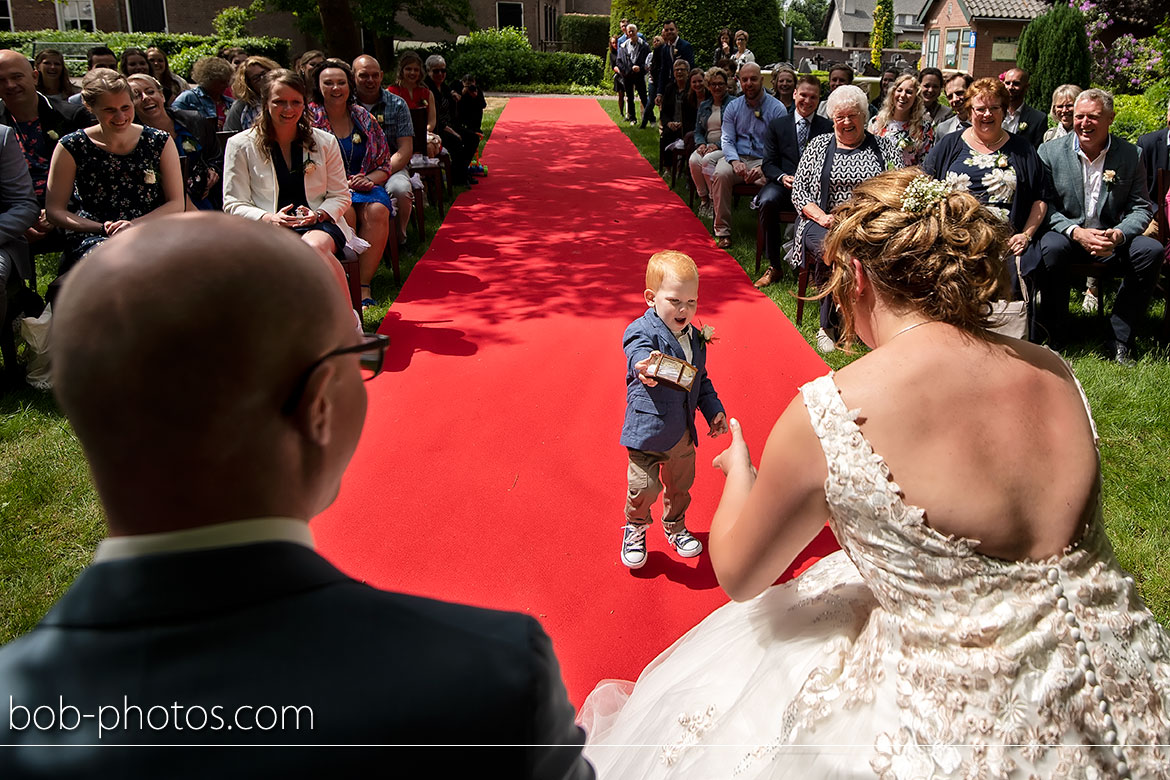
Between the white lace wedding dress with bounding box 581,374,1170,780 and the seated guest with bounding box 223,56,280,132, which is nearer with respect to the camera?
the white lace wedding dress with bounding box 581,374,1170,780

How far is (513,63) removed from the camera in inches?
1009

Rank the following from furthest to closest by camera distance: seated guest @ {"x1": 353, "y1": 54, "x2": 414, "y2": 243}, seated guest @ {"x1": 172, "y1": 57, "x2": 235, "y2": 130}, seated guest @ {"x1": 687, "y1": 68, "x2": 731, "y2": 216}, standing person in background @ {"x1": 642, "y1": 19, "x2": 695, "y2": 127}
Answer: standing person in background @ {"x1": 642, "y1": 19, "x2": 695, "y2": 127} → seated guest @ {"x1": 687, "y1": 68, "x2": 731, "y2": 216} → seated guest @ {"x1": 172, "y1": 57, "x2": 235, "y2": 130} → seated guest @ {"x1": 353, "y1": 54, "x2": 414, "y2": 243}

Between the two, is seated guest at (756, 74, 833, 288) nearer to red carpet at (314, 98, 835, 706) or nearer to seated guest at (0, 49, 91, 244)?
Answer: red carpet at (314, 98, 835, 706)

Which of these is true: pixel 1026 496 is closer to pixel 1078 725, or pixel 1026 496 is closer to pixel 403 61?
pixel 1078 725

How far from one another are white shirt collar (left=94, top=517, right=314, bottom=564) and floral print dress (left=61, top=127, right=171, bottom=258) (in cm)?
547

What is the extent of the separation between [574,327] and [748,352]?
4.48 feet

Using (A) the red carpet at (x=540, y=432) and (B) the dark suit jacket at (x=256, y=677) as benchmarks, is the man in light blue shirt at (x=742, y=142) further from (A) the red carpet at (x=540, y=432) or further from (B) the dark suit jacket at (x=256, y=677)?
(B) the dark suit jacket at (x=256, y=677)

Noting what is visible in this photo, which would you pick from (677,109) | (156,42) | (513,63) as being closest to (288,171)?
(677,109)

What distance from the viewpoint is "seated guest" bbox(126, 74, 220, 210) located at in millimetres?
6629

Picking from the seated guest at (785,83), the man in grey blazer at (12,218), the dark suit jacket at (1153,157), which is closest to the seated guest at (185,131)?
the man in grey blazer at (12,218)

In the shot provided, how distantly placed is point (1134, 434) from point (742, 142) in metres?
5.23

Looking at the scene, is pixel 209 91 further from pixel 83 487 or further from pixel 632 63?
pixel 632 63

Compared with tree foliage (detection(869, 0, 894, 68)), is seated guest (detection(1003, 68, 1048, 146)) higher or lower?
lower

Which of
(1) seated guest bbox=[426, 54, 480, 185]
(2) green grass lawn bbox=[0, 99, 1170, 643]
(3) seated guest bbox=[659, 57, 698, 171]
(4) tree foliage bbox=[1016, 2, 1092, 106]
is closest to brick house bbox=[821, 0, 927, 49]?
(4) tree foliage bbox=[1016, 2, 1092, 106]
